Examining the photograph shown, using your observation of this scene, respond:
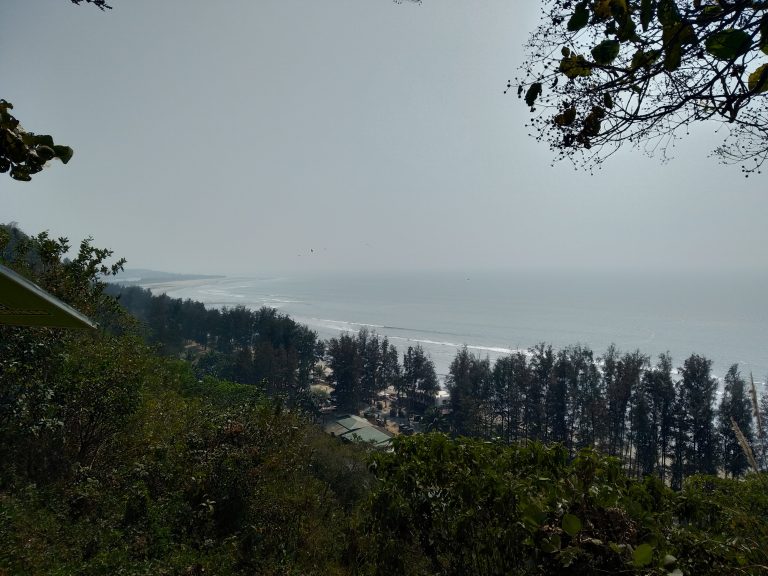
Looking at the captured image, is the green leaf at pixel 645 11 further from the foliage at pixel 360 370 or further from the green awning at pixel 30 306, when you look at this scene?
the foliage at pixel 360 370

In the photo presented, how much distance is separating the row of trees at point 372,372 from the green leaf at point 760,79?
37.7 meters

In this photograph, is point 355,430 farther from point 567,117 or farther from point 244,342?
point 567,117

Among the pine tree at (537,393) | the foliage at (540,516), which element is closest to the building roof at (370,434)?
the pine tree at (537,393)

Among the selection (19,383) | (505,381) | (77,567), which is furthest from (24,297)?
(505,381)

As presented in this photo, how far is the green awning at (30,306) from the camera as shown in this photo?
0.69 metres

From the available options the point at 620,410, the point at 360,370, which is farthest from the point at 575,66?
the point at 360,370

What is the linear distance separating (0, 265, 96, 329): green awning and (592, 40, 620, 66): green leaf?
1.58 m

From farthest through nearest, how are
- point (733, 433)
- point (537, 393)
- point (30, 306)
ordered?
point (537, 393), point (733, 433), point (30, 306)

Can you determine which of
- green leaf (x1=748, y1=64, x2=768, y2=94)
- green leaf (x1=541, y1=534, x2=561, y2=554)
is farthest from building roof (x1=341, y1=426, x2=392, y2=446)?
green leaf (x1=748, y1=64, x2=768, y2=94)

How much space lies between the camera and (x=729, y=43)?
3.77 ft

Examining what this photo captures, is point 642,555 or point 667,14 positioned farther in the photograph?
point 667,14

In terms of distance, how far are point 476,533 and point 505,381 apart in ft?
103

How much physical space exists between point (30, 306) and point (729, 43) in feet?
6.10

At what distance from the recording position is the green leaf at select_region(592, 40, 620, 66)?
1.29 m
